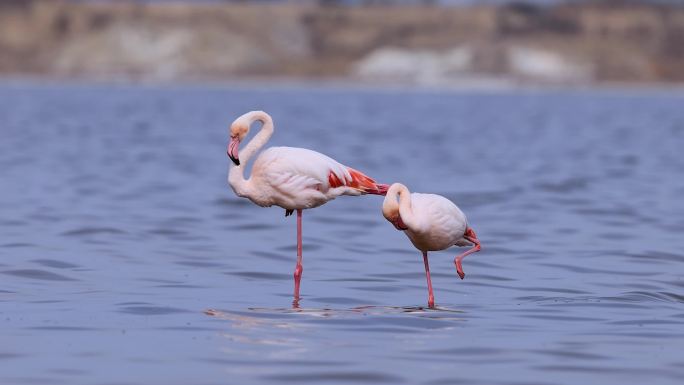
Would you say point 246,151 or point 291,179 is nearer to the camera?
point 291,179

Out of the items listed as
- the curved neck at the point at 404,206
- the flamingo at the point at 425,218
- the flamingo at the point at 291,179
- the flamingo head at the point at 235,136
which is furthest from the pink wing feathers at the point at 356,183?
the curved neck at the point at 404,206

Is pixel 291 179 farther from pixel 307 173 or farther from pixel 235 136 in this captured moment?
pixel 235 136

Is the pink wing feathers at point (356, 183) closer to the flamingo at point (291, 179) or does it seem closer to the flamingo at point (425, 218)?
the flamingo at point (291, 179)

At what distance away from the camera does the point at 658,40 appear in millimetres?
135250

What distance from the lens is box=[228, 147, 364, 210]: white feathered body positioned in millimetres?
10078

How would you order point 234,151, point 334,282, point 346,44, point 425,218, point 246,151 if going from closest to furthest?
point 425,218
point 234,151
point 246,151
point 334,282
point 346,44

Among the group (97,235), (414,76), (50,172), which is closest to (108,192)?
(50,172)

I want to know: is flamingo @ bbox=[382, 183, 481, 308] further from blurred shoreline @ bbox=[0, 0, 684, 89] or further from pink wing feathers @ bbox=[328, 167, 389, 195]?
blurred shoreline @ bbox=[0, 0, 684, 89]

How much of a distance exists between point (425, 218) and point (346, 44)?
126 m

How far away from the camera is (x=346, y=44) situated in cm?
13438

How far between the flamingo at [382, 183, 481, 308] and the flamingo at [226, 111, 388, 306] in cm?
77

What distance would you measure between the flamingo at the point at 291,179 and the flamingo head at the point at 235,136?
0.8 inches

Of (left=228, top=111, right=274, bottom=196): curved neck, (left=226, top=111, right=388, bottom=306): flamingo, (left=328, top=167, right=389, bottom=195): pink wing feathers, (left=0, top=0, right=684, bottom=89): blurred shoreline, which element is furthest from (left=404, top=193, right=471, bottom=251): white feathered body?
(left=0, top=0, right=684, bottom=89): blurred shoreline

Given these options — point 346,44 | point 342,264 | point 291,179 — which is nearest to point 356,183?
point 291,179
